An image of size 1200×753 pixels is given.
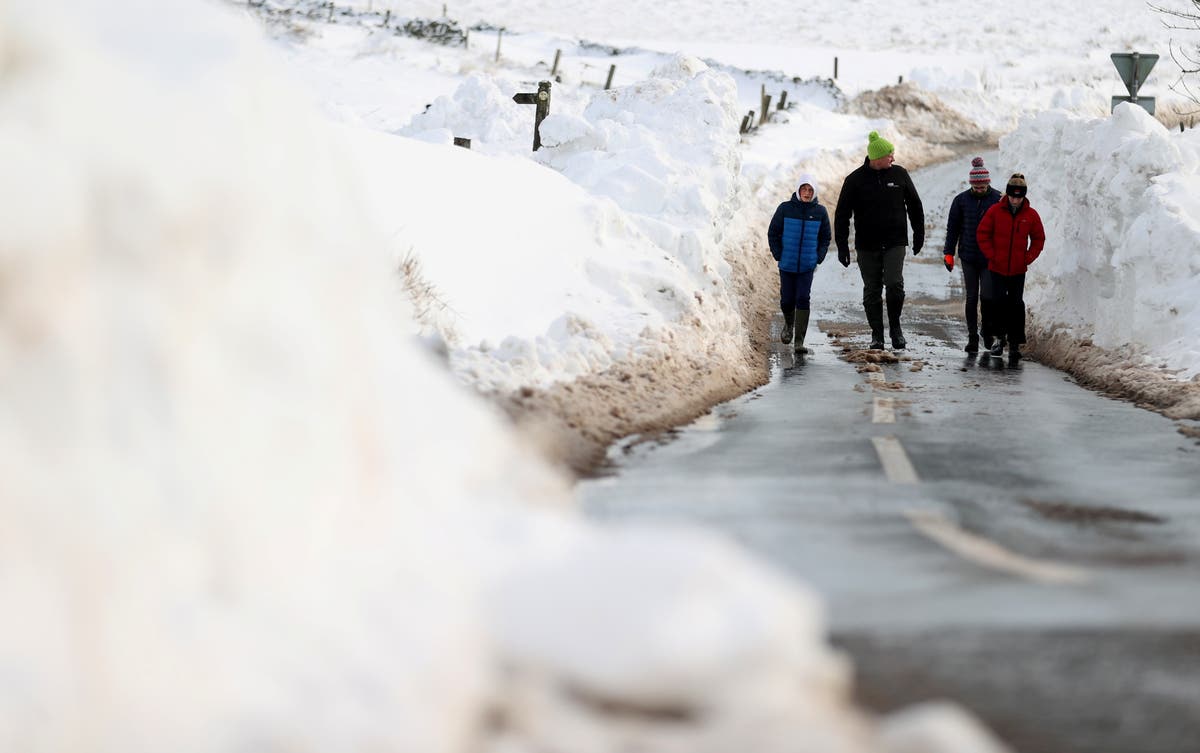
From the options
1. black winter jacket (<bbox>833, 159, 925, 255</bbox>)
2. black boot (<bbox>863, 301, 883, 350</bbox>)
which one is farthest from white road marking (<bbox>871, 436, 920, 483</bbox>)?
black winter jacket (<bbox>833, 159, 925, 255</bbox>)

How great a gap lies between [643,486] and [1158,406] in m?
5.28

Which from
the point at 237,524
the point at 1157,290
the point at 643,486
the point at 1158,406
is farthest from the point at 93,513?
the point at 1157,290

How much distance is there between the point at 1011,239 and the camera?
14375 mm

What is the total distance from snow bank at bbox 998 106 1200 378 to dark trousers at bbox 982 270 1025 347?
737 millimetres

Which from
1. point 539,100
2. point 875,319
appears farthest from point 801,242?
point 539,100

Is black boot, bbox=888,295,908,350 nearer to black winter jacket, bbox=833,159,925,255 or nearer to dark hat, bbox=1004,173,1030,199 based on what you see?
black winter jacket, bbox=833,159,925,255

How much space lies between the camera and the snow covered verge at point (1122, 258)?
494 inches

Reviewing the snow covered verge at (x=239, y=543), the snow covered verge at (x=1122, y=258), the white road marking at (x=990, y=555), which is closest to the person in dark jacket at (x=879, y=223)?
the snow covered verge at (x=1122, y=258)

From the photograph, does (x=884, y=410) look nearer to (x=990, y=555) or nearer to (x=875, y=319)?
(x=875, y=319)

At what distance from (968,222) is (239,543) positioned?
1221 cm

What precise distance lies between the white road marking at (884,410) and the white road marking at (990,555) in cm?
333

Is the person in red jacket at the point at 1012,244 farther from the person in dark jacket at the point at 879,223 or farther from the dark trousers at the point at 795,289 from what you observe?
the dark trousers at the point at 795,289

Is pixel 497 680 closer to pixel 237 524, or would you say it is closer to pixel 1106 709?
pixel 237 524

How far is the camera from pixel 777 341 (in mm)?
15445
